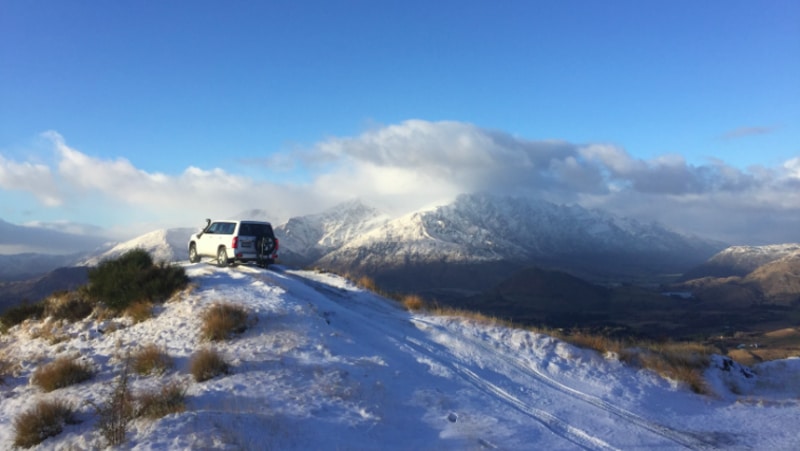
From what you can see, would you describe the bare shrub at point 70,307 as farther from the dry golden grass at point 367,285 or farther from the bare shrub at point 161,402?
the dry golden grass at point 367,285

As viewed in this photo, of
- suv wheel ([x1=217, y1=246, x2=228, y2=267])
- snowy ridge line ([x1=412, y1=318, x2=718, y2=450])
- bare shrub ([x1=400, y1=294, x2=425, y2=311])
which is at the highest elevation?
suv wheel ([x1=217, y1=246, x2=228, y2=267])

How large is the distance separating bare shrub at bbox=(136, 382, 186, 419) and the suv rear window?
15063 millimetres

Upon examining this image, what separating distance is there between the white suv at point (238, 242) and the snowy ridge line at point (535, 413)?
43.7ft

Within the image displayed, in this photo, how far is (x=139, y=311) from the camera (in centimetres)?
1509

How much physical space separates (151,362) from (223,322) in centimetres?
190

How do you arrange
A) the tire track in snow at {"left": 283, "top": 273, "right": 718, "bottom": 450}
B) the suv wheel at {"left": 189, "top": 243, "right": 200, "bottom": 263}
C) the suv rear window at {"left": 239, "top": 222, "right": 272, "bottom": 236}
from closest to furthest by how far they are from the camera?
1. the tire track in snow at {"left": 283, "top": 273, "right": 718, "bottom": 450}
2. the suv rear window at {"left": 239, "top": 222, "right": 272, "bottom": 236}
3. the suv wheel at {"left": 189, "top": 243, "right": 200, "bottom": 263}

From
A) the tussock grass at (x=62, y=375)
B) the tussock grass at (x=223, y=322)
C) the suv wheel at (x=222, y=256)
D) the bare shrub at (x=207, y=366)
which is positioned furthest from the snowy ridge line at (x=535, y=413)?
the suv wheel at (x=222, y=256)

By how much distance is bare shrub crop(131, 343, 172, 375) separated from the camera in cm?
1094

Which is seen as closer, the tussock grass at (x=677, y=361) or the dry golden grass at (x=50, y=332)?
the tussock grass at (x=677, y=361)

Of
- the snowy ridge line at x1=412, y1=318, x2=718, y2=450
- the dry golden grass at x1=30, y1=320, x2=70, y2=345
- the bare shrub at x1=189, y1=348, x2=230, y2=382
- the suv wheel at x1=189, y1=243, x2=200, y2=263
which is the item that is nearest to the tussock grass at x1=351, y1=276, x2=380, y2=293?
the snowy ridge line at x1=412, y1=318, x2=718, y2=450

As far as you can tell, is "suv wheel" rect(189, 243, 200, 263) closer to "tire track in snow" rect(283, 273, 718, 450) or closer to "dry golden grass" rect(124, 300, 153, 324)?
"dry golden grass" rect(124, 300, 153, 324)

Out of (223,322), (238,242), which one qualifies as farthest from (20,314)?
(223,322)

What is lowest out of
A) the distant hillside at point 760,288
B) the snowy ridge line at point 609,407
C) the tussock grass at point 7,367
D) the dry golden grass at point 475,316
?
the distant hillside at point 760,288

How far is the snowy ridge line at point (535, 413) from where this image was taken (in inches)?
326
